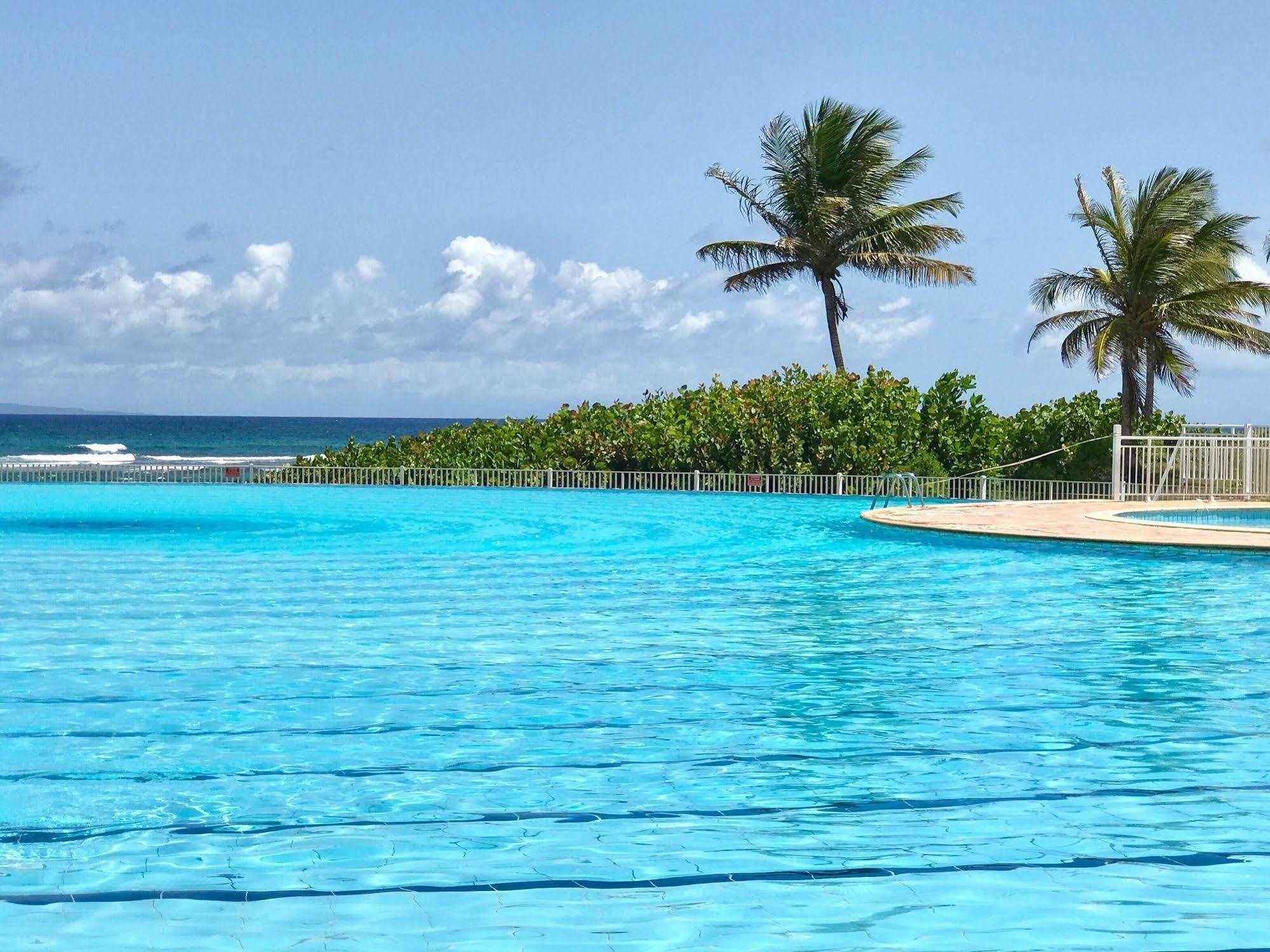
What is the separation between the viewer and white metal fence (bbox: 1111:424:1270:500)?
2170 cm

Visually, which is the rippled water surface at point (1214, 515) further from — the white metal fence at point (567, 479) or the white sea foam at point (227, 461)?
the white sea foam at point (227, 461)

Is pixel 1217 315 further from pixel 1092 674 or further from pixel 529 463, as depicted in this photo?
pixel 1092 674

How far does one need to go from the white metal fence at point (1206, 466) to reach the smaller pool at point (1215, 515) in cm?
45

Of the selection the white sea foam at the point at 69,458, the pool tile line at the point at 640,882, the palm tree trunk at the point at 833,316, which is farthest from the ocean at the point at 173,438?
the pool tile line at the point at 640,882

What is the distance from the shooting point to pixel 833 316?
31797mm

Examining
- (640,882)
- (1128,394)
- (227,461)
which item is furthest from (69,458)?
(640,882)

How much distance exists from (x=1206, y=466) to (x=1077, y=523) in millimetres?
5054

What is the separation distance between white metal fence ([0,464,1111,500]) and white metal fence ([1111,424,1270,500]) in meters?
1.98

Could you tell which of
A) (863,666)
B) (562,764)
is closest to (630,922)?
(562,764)

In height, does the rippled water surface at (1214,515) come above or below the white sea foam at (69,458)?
below

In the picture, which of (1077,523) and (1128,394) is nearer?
(1077,523)

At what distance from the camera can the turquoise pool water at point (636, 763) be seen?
15.2 ft

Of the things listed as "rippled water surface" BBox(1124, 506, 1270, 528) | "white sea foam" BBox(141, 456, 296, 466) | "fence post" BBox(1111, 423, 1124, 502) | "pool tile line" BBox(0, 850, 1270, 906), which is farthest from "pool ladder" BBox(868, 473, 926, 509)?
"pool tile line" BBox(0, 850, 1270, 906)

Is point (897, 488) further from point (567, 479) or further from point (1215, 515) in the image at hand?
point (1215, 515)
